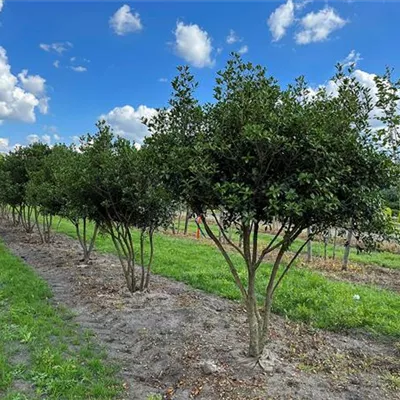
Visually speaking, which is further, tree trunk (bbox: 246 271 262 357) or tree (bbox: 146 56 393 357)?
tree trunk (bbox: 246 271 262 357)

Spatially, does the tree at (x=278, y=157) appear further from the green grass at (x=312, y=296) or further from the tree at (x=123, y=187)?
the green grass at (x=312, y=296)

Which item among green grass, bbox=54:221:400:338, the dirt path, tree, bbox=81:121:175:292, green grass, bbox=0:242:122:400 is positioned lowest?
green grass, bbox=0:242:122:400

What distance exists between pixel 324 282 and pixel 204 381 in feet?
17.6

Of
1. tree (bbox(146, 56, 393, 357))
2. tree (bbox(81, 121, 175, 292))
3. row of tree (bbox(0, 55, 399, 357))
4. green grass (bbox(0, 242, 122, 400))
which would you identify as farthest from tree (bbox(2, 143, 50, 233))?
tree (bbox(146, 56, 393, 357))

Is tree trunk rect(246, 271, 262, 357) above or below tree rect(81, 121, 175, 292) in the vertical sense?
below

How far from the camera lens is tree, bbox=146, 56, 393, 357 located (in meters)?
3.59

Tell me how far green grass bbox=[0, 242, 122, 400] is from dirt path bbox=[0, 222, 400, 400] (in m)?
0.27

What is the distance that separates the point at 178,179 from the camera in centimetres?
411

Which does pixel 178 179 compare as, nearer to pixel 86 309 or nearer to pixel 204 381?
pixel 204 381

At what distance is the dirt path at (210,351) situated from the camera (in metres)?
4.04

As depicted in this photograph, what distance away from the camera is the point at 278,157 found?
3834mm

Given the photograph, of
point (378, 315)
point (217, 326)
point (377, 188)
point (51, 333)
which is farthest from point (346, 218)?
point (51, 333)

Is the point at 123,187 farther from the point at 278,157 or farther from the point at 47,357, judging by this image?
the point at 278,157

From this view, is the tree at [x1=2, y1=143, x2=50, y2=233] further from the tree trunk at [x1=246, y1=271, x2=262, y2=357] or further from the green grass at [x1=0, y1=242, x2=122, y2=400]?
the tree trunk at [x1=246, y1=271, x2=262, y2=357]
